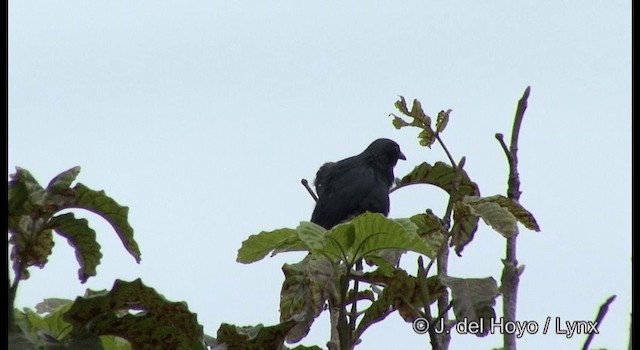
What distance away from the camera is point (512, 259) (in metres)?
2.51

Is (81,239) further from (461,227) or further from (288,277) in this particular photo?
(461,227)

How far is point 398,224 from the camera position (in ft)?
9.30

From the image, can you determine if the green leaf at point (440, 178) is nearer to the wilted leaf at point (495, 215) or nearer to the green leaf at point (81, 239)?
the wilted leaf at point (495, 215)

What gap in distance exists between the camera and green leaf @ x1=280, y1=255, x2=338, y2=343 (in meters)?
2.96

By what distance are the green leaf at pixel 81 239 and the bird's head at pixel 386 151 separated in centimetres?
653

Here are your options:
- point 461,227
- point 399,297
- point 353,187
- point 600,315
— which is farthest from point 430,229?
point 353,187

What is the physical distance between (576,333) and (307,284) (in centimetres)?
92

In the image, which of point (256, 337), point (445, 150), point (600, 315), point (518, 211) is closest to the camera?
point (600, 315)

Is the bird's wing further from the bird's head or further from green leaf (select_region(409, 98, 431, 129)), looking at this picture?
green leaf (select_region(409, 98, 431, 129))

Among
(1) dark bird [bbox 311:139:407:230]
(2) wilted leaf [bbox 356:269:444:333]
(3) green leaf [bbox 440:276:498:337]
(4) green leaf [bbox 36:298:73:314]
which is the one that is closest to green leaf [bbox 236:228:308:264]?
(2) wilted leaf [bbox 356:269:444:333]

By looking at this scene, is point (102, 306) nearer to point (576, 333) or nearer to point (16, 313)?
point (16, 313)

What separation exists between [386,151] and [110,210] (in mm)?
6935

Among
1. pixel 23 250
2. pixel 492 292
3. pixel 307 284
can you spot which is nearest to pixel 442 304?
pixel 492 292

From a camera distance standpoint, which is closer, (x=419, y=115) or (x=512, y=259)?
(x=512, y=259)
